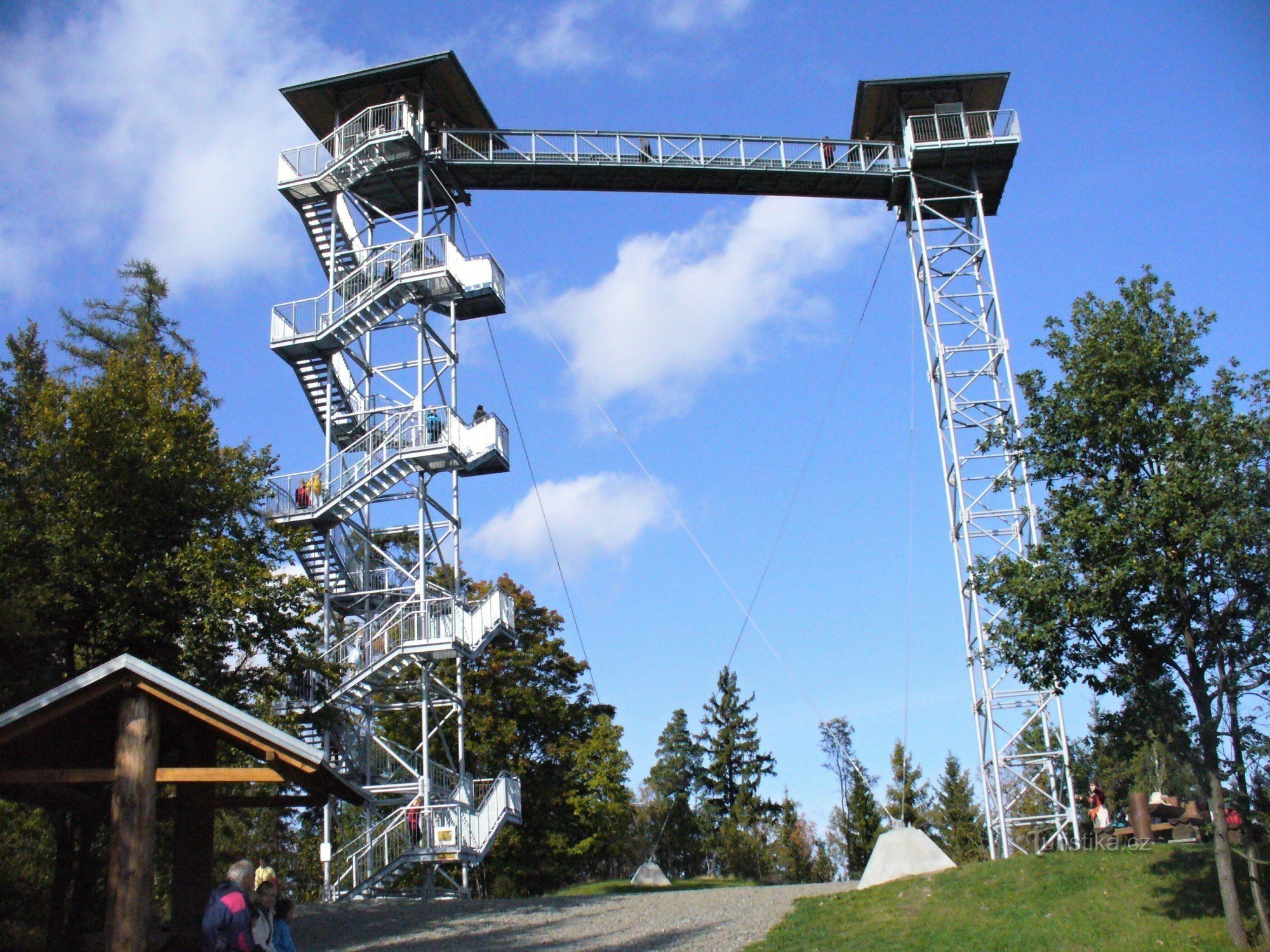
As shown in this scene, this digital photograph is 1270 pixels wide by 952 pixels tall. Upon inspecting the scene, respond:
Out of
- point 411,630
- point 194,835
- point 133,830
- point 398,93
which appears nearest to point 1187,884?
point 194,835

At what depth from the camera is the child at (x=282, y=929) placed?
945cm

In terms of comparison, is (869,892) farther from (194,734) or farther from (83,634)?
(83,634)

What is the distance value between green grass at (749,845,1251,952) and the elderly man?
8.22 meters

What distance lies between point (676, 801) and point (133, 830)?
159 ft

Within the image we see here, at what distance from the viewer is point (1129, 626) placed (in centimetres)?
1501

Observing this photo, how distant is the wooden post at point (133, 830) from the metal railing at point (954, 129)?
971 inches

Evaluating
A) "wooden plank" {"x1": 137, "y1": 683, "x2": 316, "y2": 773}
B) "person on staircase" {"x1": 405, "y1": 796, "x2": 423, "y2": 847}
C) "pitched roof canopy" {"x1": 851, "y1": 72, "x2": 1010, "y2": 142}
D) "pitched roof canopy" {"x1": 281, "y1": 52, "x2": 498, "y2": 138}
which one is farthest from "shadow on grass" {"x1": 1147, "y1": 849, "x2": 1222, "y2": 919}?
"pitched roof canopy" {"x1": 281, "y1": 52, "x2": 498, "y2": 138}

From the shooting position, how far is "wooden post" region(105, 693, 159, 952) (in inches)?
374

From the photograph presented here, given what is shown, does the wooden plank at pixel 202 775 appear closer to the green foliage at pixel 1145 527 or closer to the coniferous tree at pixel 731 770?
the green foliage at pixel 1145 527

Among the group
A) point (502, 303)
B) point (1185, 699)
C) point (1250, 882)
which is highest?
point (502, 303)

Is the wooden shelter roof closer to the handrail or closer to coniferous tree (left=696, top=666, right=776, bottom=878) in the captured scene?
the handrail

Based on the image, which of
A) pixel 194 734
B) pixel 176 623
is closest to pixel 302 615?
pixel 176 623

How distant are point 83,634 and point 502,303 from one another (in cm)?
1552

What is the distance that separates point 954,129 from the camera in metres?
29.9
